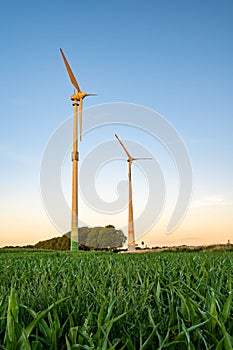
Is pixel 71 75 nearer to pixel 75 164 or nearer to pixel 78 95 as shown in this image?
pixel 78 95

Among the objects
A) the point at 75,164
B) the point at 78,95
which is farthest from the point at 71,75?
the point at 75,164

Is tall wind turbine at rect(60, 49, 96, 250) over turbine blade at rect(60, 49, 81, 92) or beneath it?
beneath

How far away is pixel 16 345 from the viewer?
1.75 meters

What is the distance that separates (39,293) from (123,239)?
108 ft

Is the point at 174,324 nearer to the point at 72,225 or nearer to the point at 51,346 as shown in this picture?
the point at 51,346

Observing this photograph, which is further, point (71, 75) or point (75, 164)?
point (75, 164)

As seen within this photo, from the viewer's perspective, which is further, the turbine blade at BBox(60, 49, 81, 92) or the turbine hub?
the turbine hub

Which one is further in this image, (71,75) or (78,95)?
(78,95)

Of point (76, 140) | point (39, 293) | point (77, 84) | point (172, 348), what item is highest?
point (77, 84)

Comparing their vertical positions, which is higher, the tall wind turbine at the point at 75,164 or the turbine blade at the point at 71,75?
the turbine blade at the point at 71,75

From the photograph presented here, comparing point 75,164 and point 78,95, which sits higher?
point 78,95

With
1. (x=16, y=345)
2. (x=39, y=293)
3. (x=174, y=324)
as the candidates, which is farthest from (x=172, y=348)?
(x=39, y=293)

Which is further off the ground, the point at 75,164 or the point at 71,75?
the point at 71,75

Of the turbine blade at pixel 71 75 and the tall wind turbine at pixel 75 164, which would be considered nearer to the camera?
the turbine blade at pixel 71 75
